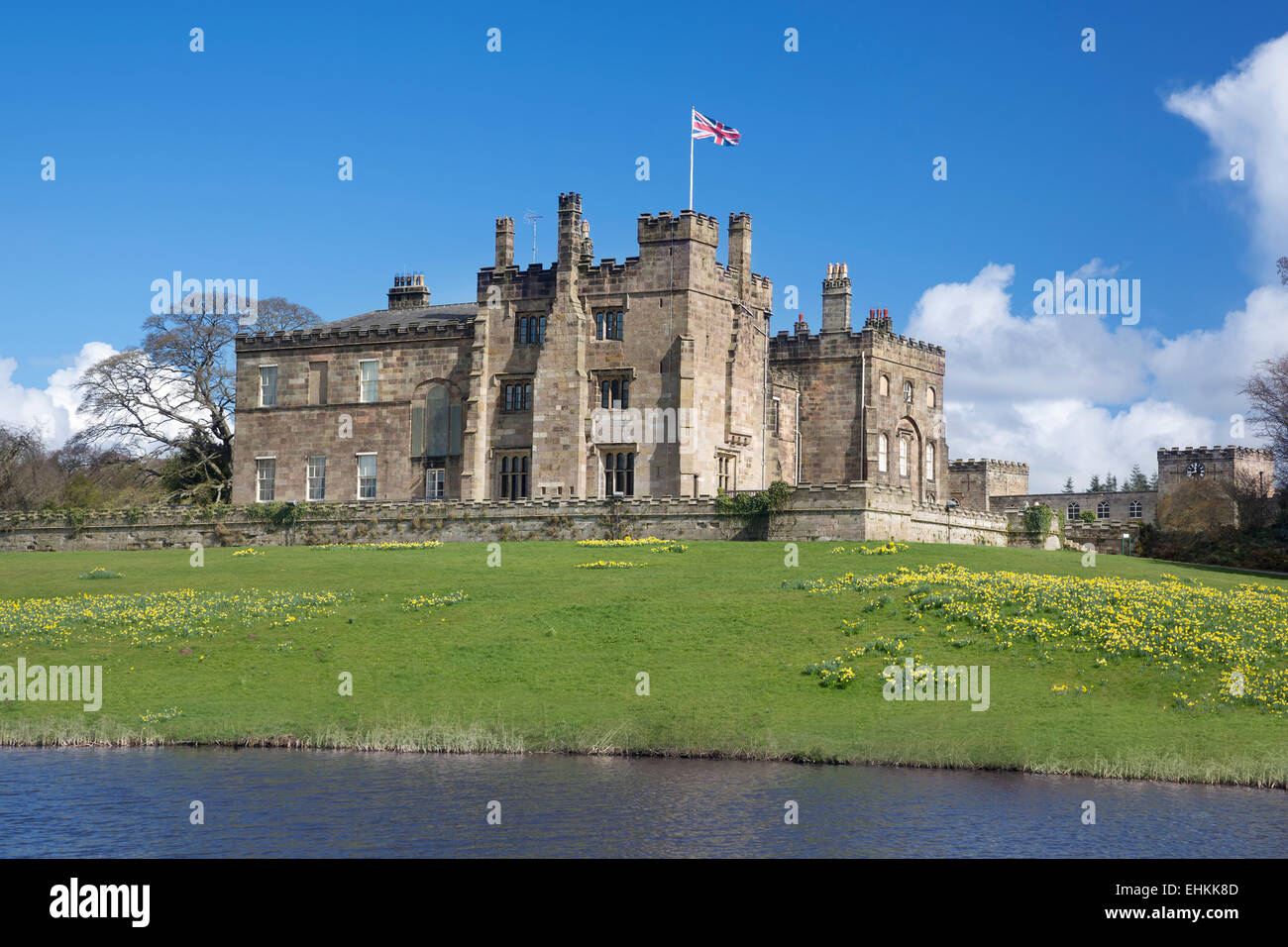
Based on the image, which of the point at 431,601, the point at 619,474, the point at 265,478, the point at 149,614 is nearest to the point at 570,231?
the point at 619,474

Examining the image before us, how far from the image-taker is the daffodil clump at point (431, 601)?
40000 millimetres

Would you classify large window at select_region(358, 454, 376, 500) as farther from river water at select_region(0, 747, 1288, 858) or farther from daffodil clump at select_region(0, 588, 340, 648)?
river water at select_region(0, 747, 1288, 858)

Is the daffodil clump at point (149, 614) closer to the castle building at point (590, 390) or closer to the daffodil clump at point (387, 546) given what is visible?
the daffodil clump at point (387, 546)

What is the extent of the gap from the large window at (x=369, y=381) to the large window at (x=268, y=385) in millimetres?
5103

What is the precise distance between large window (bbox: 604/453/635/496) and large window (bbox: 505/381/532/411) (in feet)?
15.5

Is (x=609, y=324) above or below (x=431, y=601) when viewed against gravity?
above

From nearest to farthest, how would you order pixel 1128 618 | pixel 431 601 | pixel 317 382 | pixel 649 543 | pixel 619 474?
1. pixel 1128 618
2. pixel 431 601
3. pixel 649 543
4. pixel 619 474
5. pixel 317 382

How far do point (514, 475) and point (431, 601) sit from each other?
68.5 ft

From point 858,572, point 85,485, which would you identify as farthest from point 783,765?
point 85,485

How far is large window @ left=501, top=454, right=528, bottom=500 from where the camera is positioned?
60750 millimetres

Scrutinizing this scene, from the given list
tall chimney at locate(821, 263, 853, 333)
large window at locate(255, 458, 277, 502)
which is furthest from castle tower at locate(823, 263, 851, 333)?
large window at locate(255, 458, 277, 502)

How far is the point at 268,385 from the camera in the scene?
6694 cm

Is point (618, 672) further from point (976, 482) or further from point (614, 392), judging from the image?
point (976, 482)

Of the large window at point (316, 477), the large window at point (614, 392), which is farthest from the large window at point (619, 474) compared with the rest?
the large window at point (316, 477)
